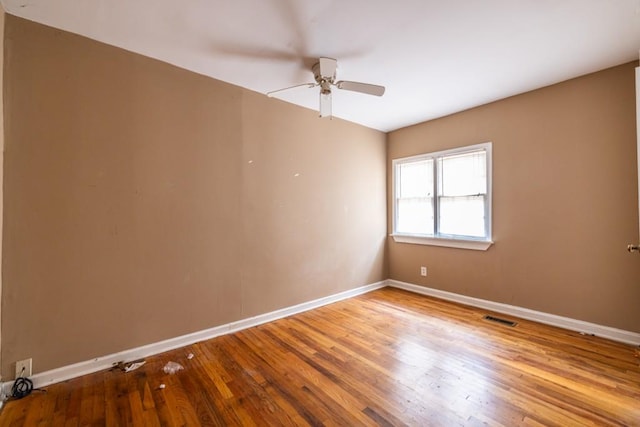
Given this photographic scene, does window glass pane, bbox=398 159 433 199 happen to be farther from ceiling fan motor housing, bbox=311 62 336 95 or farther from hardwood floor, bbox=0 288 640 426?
ceiling fan motor housing, bbox=311 62 336 95

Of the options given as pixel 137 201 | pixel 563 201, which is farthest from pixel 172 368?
pixel 563 201

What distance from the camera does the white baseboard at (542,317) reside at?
2489 millimetres

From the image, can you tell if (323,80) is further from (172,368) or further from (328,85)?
(172,368)

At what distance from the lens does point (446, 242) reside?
377 centimetres

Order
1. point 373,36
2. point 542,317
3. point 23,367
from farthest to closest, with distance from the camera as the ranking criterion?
point 542,317 < point 373,36 < point 23,367

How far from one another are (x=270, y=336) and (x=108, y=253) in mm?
1597

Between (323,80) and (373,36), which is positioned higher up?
(373,36)

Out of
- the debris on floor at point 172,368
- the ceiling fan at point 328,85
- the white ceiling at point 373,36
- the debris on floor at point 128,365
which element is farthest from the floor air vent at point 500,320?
the debris on floor at point 128,365

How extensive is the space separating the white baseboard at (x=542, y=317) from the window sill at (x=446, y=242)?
25.7 inches

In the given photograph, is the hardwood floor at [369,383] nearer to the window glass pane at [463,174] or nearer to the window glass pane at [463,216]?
the window glass pane at [463,216]

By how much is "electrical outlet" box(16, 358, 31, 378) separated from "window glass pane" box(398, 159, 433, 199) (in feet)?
14.4

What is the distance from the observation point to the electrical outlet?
184 cm

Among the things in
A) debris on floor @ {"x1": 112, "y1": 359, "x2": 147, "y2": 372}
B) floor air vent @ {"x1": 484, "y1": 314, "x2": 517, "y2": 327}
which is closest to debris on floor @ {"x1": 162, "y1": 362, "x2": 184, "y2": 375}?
debris on floor @ {"x1": 112, "y1": 359, "x2": 147, "y2": 372}

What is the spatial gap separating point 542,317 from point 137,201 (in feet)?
13.7
